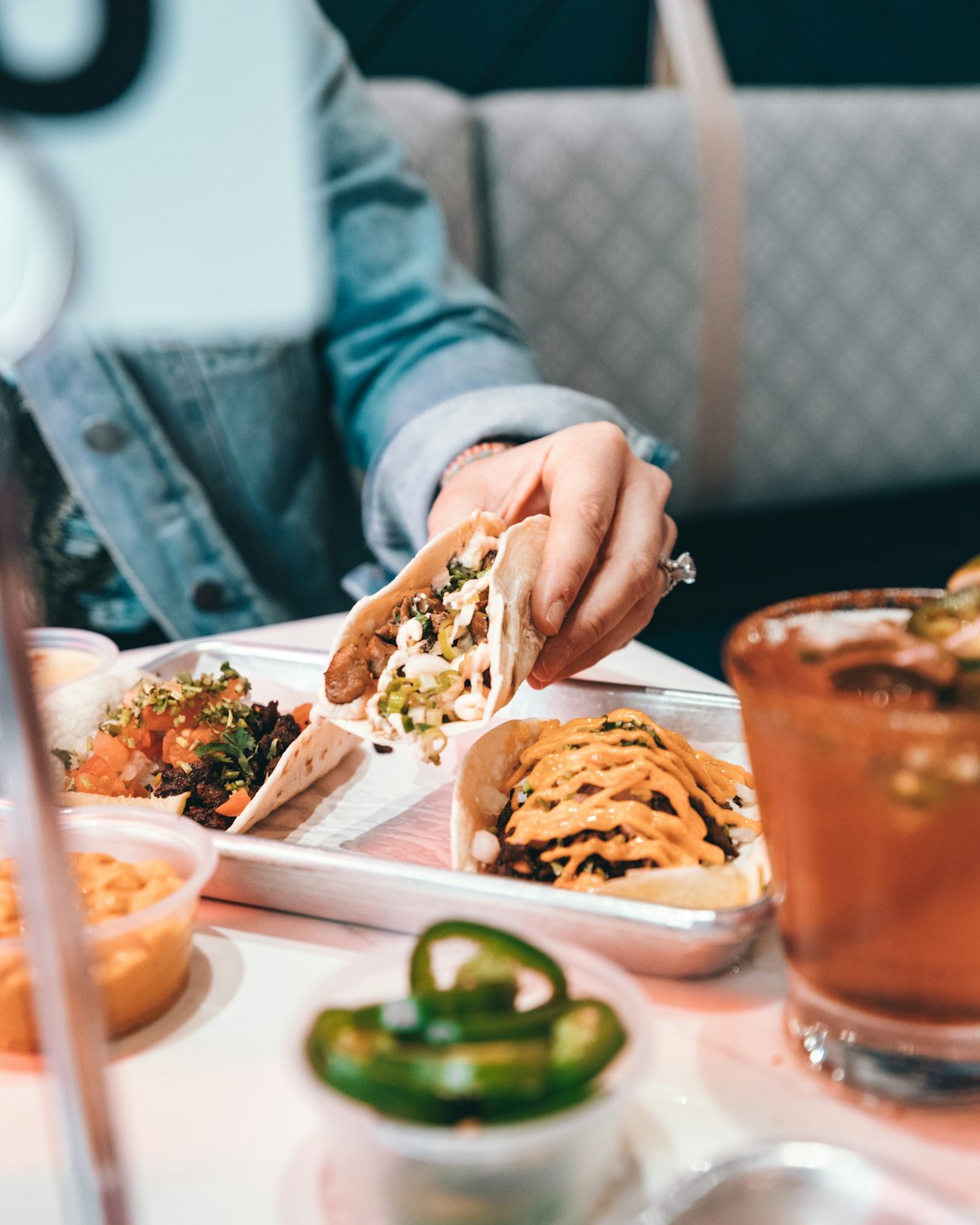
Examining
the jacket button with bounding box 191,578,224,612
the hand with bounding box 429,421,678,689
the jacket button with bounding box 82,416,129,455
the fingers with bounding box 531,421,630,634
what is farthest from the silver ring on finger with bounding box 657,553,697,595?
the jacket button with bounding box 82,416,129,455

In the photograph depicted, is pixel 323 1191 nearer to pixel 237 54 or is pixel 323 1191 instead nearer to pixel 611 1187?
pixel 611 1187

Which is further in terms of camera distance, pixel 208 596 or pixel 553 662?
pixel 208 596

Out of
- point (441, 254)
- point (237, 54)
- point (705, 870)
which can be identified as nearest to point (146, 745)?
point (705, 870)

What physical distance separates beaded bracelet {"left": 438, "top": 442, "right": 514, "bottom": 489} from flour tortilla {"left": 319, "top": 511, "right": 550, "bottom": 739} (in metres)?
0.39

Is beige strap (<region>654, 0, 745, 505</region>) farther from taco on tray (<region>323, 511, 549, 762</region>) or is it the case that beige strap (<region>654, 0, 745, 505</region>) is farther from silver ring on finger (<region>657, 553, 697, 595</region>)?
taco on tray (<region>323, 511, 549, 762</region>)

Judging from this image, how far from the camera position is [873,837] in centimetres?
75

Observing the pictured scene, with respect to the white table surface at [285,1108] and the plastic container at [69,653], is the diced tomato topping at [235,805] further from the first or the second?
the plastic container at [69,653]

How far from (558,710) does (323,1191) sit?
0.96 m

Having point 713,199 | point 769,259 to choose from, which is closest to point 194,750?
point 713,199

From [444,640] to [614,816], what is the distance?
478mm

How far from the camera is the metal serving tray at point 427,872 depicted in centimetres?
95

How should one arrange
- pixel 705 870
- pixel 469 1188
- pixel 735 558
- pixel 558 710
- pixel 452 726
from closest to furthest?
1. pixel 469 1188
2. pixel 705 870
3. pixel 452 726
4. pixel 558 710
5. pixel 735 558

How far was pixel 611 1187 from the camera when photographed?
74 cm

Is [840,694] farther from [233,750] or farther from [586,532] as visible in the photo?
[233,750]
